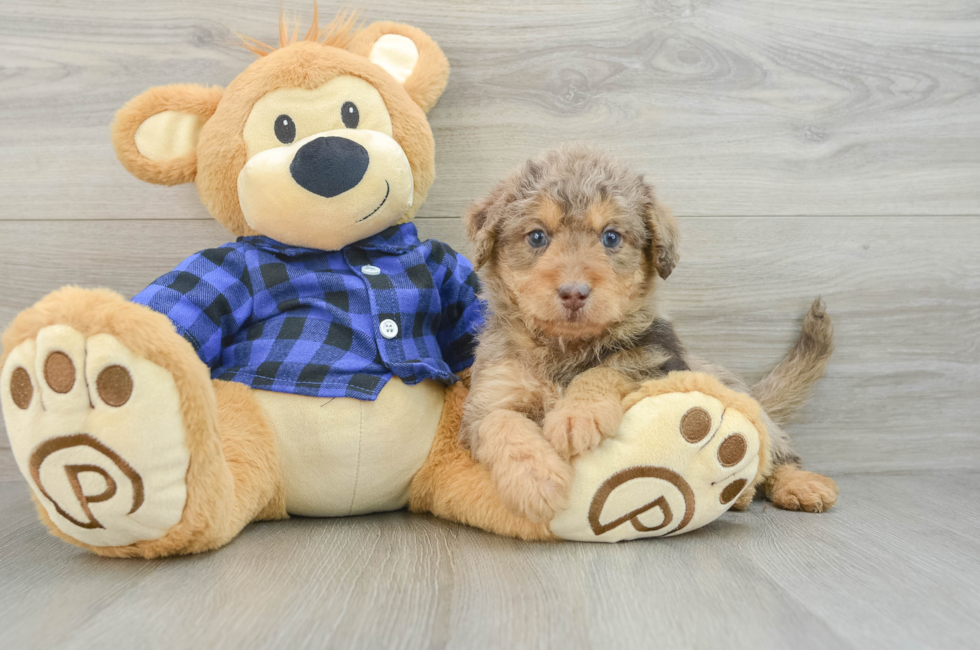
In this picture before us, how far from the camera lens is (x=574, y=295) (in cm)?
153

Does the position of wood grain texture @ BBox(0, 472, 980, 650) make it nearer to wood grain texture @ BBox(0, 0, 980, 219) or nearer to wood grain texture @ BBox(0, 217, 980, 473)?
wood grain texture @ BBox(0, 217, 980, 473)

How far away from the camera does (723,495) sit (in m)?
1.59

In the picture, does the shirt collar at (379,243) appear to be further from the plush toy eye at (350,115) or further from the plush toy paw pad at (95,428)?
the plush toy paw pad at (95,428)

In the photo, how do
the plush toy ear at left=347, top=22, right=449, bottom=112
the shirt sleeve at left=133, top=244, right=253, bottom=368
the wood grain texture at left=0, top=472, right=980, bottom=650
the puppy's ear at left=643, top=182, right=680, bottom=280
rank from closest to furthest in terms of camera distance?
the wood grain texture at left=0, top=472, right=980, bottom=650, the shirt sleeve at left=133, top=244, right=253, bottom=368, the puppy's ear at left=643, top=182, right=680, bottom=280, the plush toy ear at left=347, top=22, right=449, bottom=112

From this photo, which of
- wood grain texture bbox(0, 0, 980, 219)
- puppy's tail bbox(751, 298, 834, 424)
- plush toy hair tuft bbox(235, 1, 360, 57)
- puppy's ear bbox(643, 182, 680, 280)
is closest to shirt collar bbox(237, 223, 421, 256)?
wood grain texture bbox(0, 0, 980, 219)

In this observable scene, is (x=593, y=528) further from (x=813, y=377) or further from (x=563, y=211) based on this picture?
(x=813, y=377)

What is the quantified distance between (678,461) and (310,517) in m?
1.00

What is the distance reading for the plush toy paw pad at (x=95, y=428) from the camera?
129 cm

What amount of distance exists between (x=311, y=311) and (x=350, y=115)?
540 millimetres

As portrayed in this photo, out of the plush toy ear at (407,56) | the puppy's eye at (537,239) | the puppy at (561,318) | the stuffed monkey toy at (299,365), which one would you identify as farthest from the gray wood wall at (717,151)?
the puppy's eye at (537,239)

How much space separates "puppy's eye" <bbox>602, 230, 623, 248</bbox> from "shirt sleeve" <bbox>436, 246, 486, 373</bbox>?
0.49 meters

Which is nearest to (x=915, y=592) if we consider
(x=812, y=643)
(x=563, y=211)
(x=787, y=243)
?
(x=812, y=643)

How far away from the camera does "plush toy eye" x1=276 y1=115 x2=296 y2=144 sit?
1774mm

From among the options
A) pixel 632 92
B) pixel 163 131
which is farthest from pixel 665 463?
pixel 163 131
